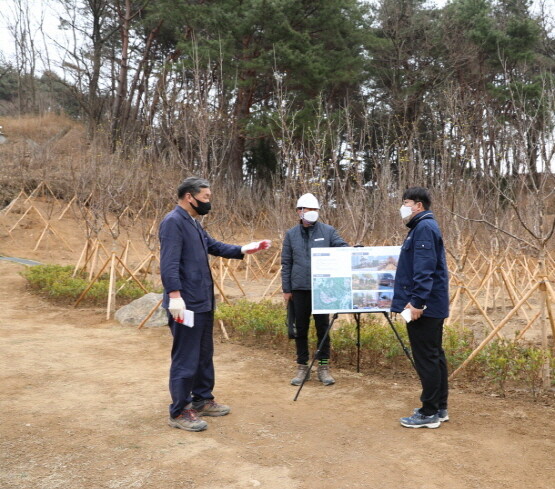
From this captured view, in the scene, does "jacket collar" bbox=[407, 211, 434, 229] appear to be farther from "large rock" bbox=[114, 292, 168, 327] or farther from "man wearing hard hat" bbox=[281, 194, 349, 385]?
"large rock" bbox=[114, 292, 168, 327]

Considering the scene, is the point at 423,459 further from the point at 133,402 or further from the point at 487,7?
the point at 487,7

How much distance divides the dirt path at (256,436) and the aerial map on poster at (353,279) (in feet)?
2.65

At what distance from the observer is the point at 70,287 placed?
987cm

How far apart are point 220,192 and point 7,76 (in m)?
27.3

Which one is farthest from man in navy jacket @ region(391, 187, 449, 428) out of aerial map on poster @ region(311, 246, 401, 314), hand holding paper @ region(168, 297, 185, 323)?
hand holding paper @ region(168, 297, 185, 323)

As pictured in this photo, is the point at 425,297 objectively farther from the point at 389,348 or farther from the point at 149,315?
the point at 149,315

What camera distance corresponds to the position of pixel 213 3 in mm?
18984

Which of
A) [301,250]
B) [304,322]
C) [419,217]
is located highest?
[419,217]

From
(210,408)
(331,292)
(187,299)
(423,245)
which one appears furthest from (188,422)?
(423,245)

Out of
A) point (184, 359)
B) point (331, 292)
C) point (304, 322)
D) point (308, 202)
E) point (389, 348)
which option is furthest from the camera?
point (389, 348)

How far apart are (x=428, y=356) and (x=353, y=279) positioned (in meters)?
1.16

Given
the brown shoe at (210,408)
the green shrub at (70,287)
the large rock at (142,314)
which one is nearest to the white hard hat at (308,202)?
the brown shoe at (210,408)

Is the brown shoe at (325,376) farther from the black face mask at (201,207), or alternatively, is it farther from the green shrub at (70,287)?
the green shrub at (70,287)

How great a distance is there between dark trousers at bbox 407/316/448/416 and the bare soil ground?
23 centimetres
